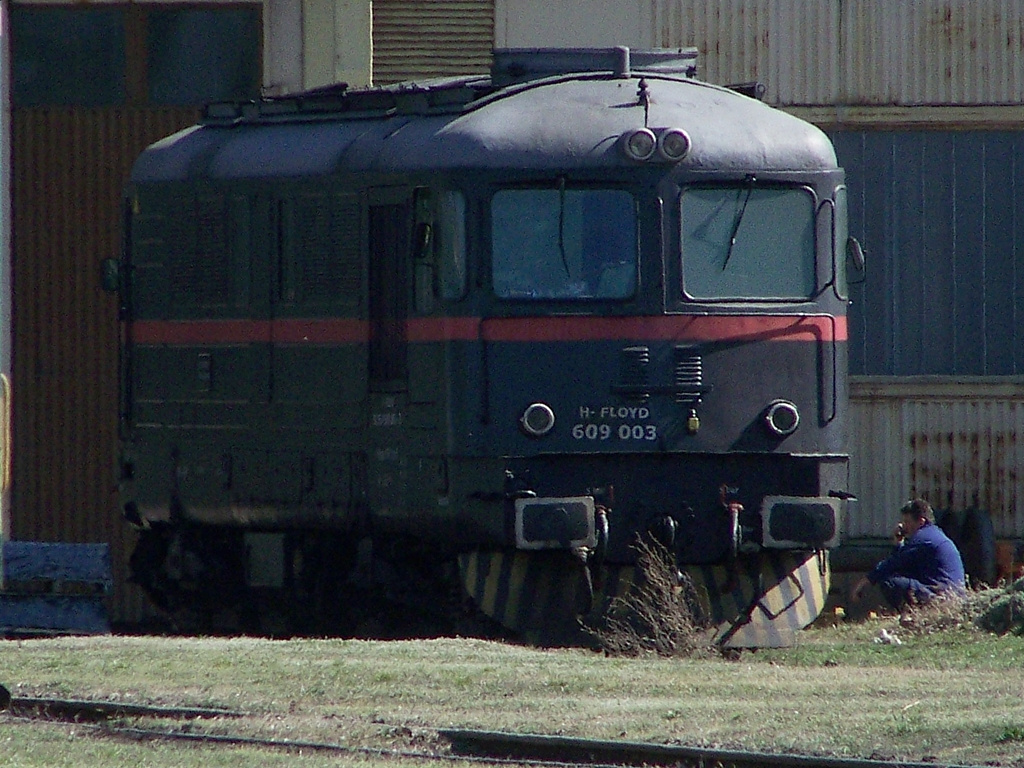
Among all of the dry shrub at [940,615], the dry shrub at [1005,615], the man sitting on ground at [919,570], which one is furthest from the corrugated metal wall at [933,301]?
the dry shrub at [1005,615]

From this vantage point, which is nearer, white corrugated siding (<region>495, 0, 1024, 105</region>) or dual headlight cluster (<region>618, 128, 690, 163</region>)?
dual headlight cluster (<region>618, 128, 690, 163</region>)

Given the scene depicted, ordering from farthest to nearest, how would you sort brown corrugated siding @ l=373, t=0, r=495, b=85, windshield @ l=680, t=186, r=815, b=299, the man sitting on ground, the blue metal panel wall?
the blue metal panel wall < brown corrugated siding @ l=373, t=0, r=495, b=85 < the man sitting on ground < windshield @ l=680, t=186, r=815, b=299

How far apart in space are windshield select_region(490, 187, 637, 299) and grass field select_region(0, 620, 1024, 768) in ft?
6.72

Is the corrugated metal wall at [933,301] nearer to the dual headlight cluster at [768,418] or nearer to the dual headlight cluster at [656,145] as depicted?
the dual headlight cluster at [768,418]

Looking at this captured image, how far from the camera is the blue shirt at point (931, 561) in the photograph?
1527cm

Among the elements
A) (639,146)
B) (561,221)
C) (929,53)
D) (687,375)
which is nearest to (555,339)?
(561,221)

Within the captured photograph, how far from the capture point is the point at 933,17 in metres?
18.5

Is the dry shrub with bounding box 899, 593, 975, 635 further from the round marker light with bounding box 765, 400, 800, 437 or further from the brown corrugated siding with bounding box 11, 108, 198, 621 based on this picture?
the brown corrugated siding with bounding box 11, 108, 198, 621

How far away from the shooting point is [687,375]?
1290cm

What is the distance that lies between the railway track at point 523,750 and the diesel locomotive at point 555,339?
9.33ft

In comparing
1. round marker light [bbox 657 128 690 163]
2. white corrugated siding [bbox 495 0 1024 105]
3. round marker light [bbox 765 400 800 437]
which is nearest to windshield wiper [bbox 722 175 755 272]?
round marker light [bbox 657 128 690 163]

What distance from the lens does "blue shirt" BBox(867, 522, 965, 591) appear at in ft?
50.1

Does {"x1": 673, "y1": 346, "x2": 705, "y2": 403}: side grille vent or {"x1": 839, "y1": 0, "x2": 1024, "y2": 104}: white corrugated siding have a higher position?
{"x1": 839, "y1": 0, "x2": 1024, "y2": 104}: white corrugated siding

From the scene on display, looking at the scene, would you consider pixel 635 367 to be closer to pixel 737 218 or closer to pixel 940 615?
pixel 737 218
